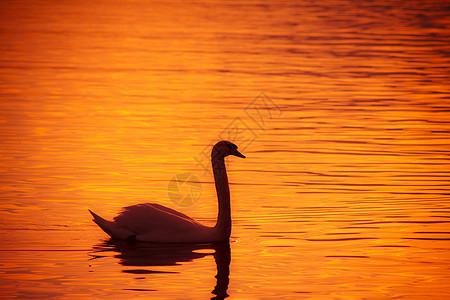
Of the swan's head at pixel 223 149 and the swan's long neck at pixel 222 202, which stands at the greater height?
the swan's head at pixel 223 149

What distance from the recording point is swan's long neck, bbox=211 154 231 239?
1307cm

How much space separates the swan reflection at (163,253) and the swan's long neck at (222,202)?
158 mm

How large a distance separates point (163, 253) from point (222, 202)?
1.20 metres

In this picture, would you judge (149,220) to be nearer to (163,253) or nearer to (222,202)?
(163,253)

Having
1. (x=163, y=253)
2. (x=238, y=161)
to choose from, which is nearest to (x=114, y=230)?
(x=163, y=253)

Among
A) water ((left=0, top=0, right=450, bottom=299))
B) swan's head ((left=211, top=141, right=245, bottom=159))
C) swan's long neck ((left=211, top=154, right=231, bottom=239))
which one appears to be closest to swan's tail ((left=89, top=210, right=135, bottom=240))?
water ((left=0, top=0, right=450, bottom=299))

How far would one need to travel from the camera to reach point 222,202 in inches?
522

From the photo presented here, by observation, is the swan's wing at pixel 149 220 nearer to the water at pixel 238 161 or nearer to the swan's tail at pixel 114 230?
the swan's tail at pixel 114 230

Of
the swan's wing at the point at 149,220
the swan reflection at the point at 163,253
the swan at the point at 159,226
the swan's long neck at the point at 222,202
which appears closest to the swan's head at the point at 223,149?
the swan's long neck at the point at 222,202

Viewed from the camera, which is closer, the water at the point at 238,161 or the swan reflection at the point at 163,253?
the water at the point at 238,161

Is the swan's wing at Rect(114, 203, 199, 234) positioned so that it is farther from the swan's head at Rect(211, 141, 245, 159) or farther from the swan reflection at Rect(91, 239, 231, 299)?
the swan's head at Rect(211, 141, 245, 159)

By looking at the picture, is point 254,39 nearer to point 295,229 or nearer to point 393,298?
point 295,229

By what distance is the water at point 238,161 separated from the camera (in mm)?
11516

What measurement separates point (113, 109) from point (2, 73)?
22.7 ft
